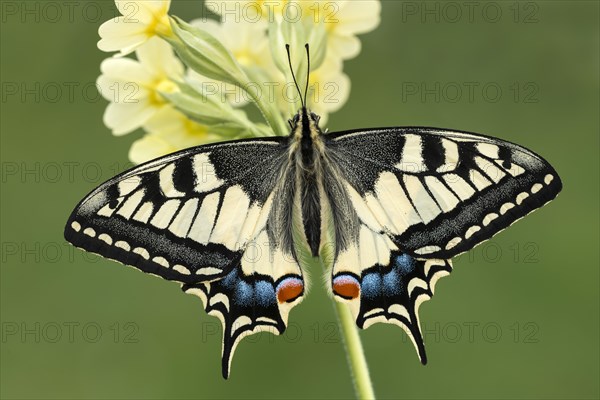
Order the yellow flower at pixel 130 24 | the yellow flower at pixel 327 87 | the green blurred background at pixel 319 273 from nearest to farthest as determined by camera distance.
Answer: the yellow flower at pixel 130 24 < the yellow flower at pixel 327 87 < the green blurred background at pixel 319 273

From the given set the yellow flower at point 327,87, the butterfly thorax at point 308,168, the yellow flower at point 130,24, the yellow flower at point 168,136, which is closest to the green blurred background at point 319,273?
the yellow flower at point 327,87

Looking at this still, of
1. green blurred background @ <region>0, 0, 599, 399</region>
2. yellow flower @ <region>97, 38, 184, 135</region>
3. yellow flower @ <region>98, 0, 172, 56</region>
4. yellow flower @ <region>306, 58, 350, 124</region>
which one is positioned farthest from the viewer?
green blurred background @ <region>0, 0, 599, 399</region>

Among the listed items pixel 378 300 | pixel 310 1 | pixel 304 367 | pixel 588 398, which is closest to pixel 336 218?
pixel 378 300

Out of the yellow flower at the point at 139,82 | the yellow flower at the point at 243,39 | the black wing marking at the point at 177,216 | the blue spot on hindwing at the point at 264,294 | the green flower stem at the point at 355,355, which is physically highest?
the yellow flower at the point at 243,39

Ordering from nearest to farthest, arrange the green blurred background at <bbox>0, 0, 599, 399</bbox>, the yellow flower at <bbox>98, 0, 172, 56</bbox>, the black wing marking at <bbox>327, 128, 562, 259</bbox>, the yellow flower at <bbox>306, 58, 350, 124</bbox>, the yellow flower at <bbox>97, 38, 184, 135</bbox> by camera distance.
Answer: the black wing marking at <bbox>327, 128, 562, 259</bbox> < the yellow flower at <bbox>98, 0, 172, 56</bbox> < the yellow flower at <bbox>97, 38, 184, 135</bbox> < the yellow flower at <bbox>306, 58, 350, 124</bbox> < the green blurred background at <bbox>0, 0, 599, 399</bbox>

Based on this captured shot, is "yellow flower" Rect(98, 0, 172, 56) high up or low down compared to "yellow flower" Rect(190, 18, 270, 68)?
down

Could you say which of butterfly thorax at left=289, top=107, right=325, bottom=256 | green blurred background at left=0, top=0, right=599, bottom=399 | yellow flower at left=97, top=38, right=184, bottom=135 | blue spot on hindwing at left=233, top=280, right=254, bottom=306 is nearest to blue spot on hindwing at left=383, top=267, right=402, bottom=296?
butterfly thorax at left=289, top=107, right=325, bottom=256

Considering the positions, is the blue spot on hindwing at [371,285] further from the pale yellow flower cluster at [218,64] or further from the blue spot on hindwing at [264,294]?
the pale yellow flower cluster at [218,64]

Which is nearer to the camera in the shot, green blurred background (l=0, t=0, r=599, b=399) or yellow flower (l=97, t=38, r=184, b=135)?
yellow flower (l=97, t=38, r=184, b=135)

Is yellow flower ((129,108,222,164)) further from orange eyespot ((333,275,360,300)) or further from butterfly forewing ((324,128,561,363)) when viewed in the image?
orange eyespot ((333,275,360,300))
